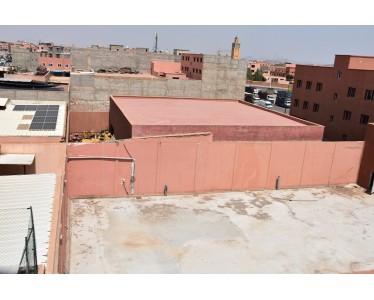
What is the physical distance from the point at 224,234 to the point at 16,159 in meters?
9.09

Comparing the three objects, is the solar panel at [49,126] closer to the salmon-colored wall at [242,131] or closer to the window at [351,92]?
the salmon-colored wall at [242,131]

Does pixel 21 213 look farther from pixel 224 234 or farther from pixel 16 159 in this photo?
pixel 224 234

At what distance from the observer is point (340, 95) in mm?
33625

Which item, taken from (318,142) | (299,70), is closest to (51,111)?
(318,142)

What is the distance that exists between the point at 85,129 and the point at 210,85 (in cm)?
1927

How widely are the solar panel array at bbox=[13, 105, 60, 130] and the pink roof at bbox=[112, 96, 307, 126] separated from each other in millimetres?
4007

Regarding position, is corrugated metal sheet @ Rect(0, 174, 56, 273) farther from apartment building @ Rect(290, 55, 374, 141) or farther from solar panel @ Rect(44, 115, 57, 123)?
apartment building @ Rect(290, 55, 374, 141)

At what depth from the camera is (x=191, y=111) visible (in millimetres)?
25828

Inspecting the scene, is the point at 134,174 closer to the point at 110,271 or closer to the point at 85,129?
the point at 110,271

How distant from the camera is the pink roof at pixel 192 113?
2152 cm

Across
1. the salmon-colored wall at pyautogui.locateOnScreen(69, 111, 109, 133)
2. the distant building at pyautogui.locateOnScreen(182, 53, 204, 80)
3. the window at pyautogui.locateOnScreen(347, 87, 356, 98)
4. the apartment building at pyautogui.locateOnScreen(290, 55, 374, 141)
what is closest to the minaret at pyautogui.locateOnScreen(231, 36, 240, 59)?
the distant building at pyautogui.locateOnScreen(182, 53, 204, 80)

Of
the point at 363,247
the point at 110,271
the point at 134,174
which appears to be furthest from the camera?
the point at 134,174

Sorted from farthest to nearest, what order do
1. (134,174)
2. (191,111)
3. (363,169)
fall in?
(191,111)
(363,169)
(134,174)

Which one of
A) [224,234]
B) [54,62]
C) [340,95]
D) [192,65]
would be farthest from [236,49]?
[224,234]
